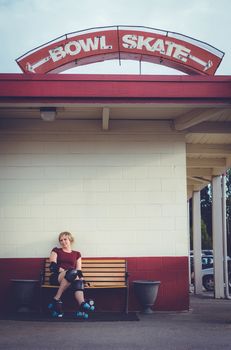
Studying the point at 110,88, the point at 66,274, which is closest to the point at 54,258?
the point at 66,274

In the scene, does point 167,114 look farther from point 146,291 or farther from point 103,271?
point 146,291

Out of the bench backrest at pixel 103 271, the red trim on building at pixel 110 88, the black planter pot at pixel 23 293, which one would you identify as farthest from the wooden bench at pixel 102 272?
the red trim on building at pixel 110 88

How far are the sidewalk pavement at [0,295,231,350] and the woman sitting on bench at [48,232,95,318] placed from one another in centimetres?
73

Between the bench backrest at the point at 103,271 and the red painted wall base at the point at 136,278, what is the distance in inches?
6.5

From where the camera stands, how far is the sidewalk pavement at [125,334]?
6.41m

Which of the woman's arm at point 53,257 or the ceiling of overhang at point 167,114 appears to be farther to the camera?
the woman's arm at point 53,257

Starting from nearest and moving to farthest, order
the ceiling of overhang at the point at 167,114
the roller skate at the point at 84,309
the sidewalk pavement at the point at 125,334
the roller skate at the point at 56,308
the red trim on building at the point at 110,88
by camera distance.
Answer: the sidewalk pavement at the point at 125,334 → the roller skate at the point at 84,309 → the red trim on building at the point at 110,88 → the roller skate at the point at 56,308 → the ceiling of overhang at the point at 167,114

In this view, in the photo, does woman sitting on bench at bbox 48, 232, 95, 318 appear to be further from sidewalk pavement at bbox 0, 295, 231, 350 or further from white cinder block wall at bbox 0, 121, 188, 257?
sidewalk pavement at bbox 0, 295, 231, 350

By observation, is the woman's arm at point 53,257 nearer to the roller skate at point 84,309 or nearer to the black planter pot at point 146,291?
the roller skate at point 84,309

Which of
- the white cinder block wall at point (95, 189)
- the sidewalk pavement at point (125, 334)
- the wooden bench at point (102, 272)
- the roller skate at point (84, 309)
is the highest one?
the white cinder block wall at point (95, 189)

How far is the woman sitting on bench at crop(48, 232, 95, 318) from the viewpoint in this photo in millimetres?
8906

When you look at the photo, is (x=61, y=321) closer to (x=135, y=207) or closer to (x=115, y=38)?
(x=135, y=207)

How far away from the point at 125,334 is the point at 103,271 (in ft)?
8.92

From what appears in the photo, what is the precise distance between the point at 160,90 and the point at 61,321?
13.8 ft
